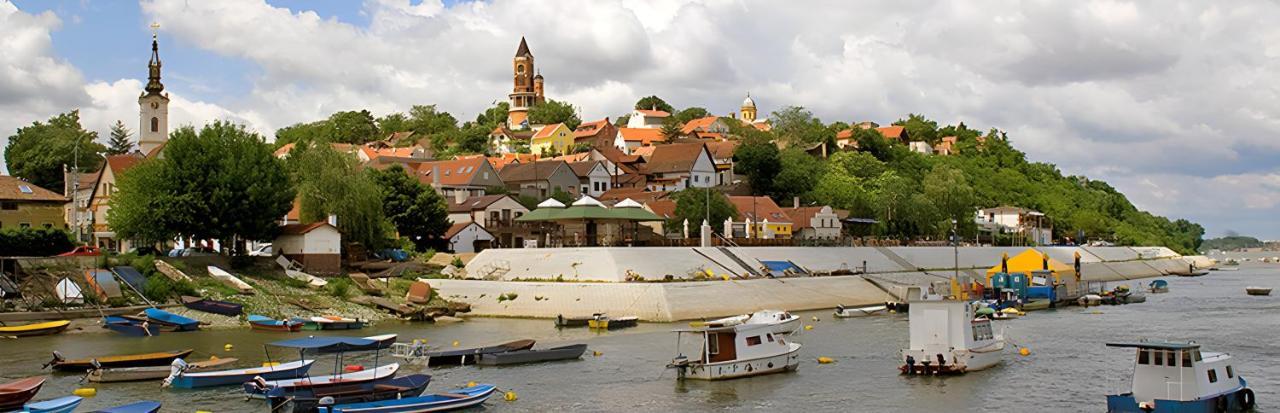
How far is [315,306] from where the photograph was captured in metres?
55.2

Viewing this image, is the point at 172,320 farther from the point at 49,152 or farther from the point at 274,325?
the point at 49,152

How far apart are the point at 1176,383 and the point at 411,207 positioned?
59.2 meters

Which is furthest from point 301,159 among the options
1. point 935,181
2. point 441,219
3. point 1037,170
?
point 1037,170

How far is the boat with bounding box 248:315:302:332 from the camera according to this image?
48875 mm

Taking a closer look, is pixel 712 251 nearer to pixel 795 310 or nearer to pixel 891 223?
pixel 795 310

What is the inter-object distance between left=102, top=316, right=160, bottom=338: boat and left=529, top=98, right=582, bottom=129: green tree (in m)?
132

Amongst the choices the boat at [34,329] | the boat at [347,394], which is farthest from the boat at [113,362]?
the boat at [34,329]

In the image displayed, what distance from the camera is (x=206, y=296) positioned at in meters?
54.5

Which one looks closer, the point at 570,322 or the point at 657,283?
the point at 570,322

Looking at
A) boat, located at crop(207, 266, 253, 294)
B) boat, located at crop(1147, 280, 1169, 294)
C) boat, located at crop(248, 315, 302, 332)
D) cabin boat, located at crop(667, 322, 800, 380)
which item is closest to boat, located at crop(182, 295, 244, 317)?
boat, located at crop(248, 315, 302, 332)

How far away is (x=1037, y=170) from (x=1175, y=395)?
15418cm

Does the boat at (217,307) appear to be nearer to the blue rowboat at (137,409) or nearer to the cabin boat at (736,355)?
the cabin boat at (736,355)

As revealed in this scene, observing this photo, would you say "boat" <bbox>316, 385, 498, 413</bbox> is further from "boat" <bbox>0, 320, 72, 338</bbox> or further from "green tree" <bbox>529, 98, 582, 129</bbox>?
"green tree" <bbox>529, 98, 582, 129</bbox>

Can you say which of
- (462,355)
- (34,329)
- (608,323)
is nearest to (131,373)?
A: (462,355)
